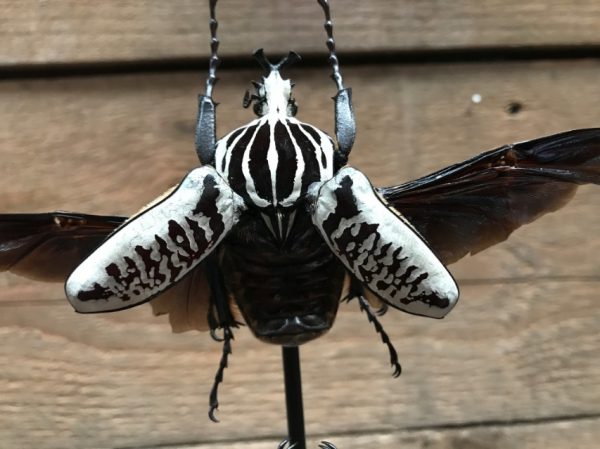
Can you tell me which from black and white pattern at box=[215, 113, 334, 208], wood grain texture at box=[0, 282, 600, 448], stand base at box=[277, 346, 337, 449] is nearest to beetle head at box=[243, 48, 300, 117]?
black and white pattern at box=[215, 113, 334, 208]

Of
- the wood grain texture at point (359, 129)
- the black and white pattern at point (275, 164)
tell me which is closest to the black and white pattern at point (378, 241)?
the black and white pattern at point (275, 164)

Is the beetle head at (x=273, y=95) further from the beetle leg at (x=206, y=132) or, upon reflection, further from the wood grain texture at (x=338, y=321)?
the wood grain texture at (x=338, y=321)

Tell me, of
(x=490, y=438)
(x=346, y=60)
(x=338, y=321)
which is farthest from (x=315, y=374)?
(x=346, y=60)

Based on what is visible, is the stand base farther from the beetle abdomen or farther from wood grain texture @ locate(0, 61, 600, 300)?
wood grain texture @ locate(0, 61, 600, 300)

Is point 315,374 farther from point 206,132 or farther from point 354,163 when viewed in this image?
point 206,132

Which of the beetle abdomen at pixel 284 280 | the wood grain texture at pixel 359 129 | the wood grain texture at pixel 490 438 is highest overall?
the wood grain texture at pixel 359 129

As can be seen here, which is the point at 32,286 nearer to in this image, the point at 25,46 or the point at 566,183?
the point at 25,46

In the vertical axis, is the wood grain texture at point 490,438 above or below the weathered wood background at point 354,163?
below
